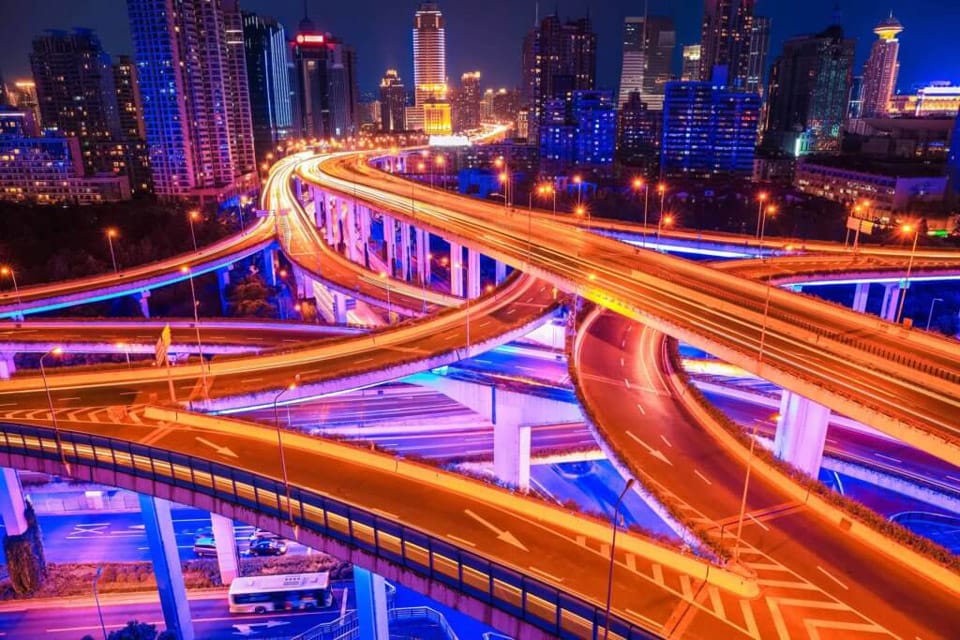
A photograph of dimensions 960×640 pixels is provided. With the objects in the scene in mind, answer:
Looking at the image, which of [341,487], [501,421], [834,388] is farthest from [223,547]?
[834,388]

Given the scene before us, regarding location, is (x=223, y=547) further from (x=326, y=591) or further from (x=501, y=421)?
(x=501, y=421)

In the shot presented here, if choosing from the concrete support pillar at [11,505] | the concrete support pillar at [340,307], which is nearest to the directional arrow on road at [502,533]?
the concrete support pillar at [11,505]

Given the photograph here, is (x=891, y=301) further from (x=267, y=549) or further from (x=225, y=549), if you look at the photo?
(x=225, y=549)

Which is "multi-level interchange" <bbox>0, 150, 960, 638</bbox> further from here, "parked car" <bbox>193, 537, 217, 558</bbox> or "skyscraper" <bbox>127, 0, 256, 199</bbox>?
"skyscraper" <bbox>127, 0, 256, 199</bbox>

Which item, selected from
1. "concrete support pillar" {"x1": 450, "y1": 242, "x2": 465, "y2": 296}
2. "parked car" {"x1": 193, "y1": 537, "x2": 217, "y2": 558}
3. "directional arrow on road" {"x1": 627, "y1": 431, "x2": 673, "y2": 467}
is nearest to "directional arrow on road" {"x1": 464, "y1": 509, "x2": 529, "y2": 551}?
"directional arrow on road" {"x1": 627, "y1": 431, "x2": 673, "y2": 467}

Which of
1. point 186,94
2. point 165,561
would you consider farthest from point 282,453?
point 186,94

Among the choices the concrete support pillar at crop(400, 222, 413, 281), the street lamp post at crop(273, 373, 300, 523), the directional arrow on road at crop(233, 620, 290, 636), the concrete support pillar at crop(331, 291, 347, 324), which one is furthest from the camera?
the concrete support pillar at crop(400, 222, 413, 281)

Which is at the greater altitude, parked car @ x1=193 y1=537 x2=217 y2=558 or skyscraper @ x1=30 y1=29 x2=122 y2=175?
skyscraper @ x1=30 y1=29 x2=122 y2=175
